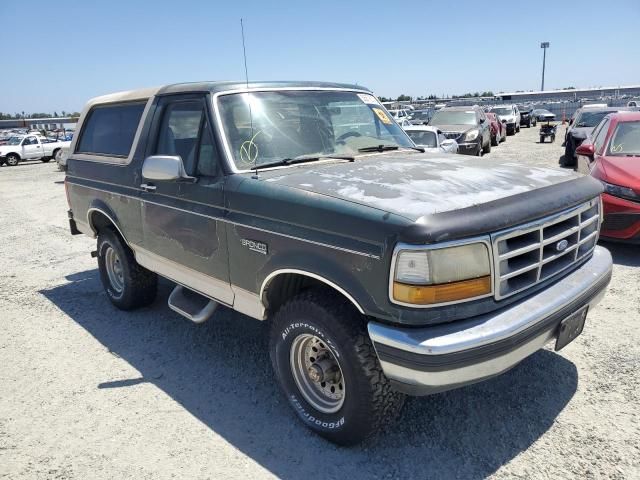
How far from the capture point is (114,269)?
17.3 ft

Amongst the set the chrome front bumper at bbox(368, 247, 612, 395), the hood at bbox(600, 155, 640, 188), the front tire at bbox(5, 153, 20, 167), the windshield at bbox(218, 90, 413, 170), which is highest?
the windshield at bbox(218, 90, 413, 170)

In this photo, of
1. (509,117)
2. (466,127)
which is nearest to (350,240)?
(466,127)

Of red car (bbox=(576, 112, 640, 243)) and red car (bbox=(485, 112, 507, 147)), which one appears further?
red car (bbox=(485, 112, 507, 147))

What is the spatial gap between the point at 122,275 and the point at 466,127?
42.8ft

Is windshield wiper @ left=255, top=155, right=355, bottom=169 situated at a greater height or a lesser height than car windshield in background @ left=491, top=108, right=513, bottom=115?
greater

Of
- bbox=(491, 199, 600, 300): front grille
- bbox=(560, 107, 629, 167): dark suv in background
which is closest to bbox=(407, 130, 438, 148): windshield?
bbox=(560, 107, 629, 167): dark suv in background

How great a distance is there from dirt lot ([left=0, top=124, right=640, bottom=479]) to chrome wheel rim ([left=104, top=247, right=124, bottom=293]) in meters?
0.41

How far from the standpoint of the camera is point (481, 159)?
388 cm

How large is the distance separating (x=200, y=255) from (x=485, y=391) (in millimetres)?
2214

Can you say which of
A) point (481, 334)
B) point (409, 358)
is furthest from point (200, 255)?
point (481, 334)

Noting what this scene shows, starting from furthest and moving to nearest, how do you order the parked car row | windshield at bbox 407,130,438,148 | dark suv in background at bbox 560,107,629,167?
the parked car row < dark suv in background at bbox 560,107,629,167 < windshield at bbox 407,130,438,148

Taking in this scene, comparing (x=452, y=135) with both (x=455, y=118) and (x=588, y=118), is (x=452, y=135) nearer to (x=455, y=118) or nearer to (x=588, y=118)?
(x=455, y=118)

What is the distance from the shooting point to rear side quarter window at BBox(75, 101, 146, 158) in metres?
4.52

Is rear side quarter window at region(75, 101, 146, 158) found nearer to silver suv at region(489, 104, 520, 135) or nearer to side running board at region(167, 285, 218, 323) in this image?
side running board at region(167, 285, 218, 323)
